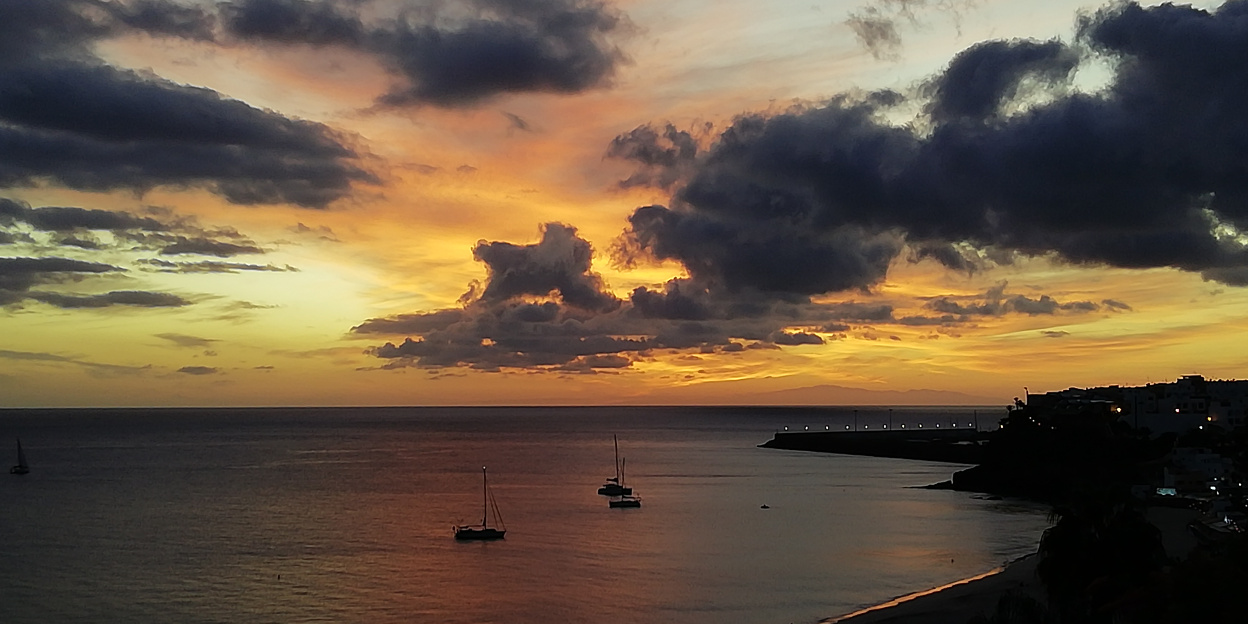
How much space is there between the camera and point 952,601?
59.8 metres

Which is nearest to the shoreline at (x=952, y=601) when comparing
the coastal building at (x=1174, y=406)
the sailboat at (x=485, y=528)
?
the sailboat at (x=485, y=528)

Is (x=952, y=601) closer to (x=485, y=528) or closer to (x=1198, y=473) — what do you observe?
(x=485, y=528)

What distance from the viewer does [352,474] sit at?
17125 cm

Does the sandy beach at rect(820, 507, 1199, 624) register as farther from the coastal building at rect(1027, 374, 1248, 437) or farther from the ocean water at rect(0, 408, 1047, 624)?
the coastal building at rect(1027, 374, 1248, 437)

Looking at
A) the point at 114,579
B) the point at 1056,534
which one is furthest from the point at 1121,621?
the point at 114,579

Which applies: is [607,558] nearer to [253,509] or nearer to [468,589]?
[468,589]

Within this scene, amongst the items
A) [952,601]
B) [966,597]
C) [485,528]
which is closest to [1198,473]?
[966,597]

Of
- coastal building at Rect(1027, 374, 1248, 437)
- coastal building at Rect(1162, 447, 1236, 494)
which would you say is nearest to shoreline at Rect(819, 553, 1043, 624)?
coastal building at Rect(1162, 447, 1236, 494)

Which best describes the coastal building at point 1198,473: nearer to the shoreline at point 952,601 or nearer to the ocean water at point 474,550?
the ocean water at point 474,550

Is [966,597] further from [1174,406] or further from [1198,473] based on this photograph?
[1174,406]

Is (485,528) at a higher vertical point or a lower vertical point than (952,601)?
higher

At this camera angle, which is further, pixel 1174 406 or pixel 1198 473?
pixel 1174 406

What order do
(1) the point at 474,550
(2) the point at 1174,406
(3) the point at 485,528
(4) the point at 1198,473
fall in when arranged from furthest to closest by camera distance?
(2) the point at 1174,406
(4) the point at 1198,473
(3) the point at 485,528
(1) the point at 474,550

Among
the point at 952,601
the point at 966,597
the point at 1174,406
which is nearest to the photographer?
the point at 952,601
